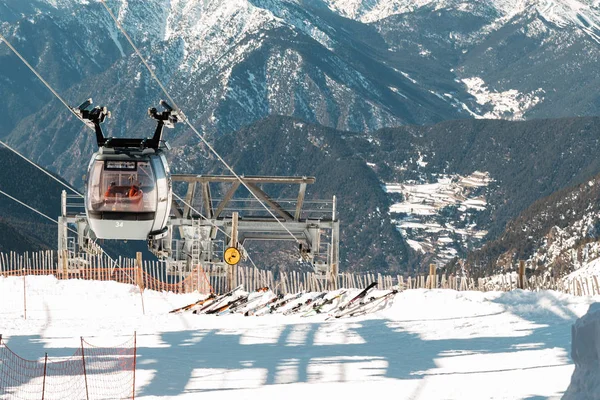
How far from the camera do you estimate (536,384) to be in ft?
61.1

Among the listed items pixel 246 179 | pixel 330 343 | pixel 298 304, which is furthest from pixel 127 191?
pixel 246 179

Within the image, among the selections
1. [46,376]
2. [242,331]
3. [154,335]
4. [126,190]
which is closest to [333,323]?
[242,331]

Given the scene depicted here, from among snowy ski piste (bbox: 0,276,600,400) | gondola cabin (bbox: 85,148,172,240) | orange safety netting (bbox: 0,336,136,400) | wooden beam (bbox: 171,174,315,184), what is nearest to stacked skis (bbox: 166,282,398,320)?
snowy ski piste (bbox: 0,276,600,400)

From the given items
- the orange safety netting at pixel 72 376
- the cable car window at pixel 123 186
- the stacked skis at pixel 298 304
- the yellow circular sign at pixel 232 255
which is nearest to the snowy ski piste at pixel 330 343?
the orange safety netting at pixel 72 376

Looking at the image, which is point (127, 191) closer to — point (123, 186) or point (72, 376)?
point (123, 186)

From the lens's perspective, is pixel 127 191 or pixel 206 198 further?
pixel 206 198

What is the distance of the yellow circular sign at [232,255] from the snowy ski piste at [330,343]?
1.73 meters

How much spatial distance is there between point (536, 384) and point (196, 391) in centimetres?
568

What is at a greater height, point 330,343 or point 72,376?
point 330,343

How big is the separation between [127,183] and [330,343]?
5.80 m

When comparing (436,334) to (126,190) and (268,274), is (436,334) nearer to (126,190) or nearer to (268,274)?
(126,190)

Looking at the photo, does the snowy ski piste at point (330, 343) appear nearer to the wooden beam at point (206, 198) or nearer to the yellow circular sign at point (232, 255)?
the yellow circular sign at point (232, 255)

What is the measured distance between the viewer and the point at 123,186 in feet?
79.3

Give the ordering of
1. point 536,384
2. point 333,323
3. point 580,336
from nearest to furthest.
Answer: point 580,336, point 536,384, point 333,323
